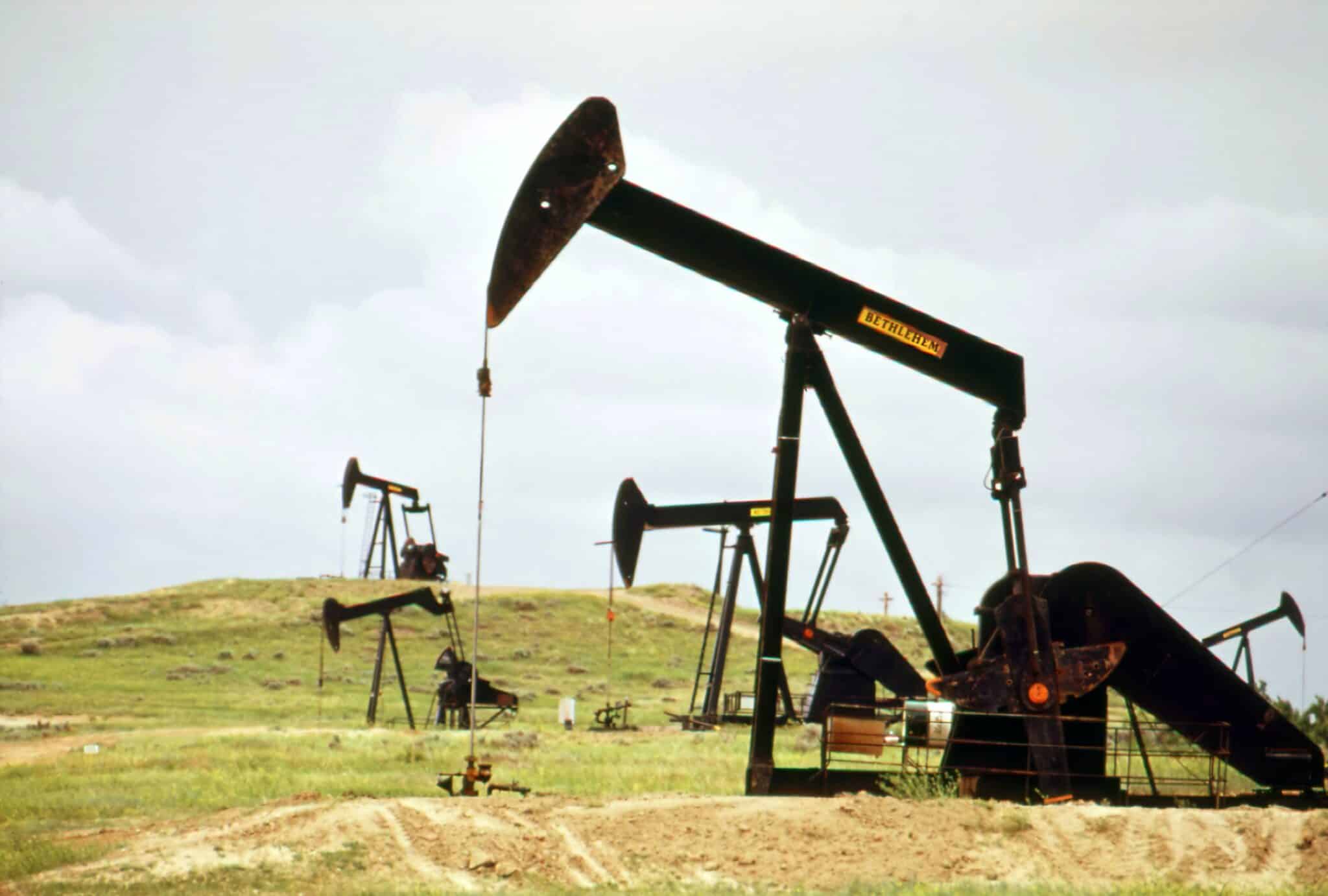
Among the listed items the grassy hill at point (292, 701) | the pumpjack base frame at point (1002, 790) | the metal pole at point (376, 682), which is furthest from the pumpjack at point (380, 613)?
the pumpjack base frame at point (1002, 790)

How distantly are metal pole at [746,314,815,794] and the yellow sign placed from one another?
48cm

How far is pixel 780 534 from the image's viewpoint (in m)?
10.4

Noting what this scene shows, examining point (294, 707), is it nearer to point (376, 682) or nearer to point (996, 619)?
point (376, 682)

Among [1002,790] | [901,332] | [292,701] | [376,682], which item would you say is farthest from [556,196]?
[292,701]

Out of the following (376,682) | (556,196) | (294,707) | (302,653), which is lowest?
(294,707)

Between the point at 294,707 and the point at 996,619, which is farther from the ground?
the point at 996,619

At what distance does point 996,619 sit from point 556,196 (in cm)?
433

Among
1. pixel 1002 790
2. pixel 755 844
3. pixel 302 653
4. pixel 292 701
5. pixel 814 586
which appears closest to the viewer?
pixel 755 844

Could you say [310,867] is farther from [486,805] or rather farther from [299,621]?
[299,621]

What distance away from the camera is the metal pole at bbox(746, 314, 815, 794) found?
10156mm

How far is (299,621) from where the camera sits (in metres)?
45.2

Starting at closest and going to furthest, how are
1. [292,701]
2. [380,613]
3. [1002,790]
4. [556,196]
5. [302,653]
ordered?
1. [556,196]
2. [1002,790]
3. [380,613]
4. [292,701]
5. [302,653]

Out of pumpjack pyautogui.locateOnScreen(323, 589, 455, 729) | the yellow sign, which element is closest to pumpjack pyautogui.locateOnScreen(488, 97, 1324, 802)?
the yellow sign

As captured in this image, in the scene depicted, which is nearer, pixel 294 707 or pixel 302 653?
pixel 294 707
